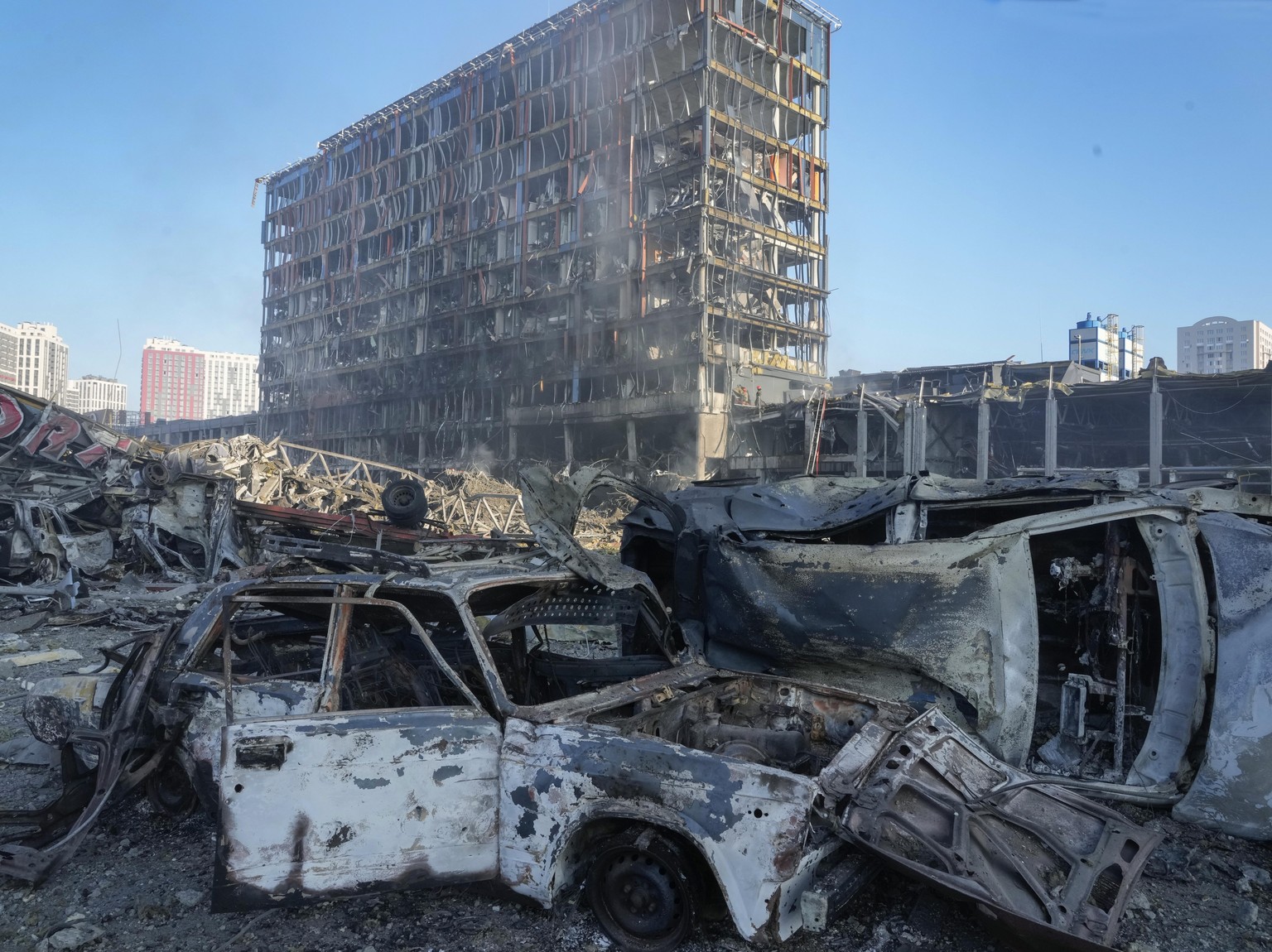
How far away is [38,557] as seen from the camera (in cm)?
1193

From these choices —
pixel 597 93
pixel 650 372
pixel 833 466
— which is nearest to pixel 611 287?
pixel 650 372

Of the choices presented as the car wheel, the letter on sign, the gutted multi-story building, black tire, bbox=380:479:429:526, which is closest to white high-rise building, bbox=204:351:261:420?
the gutted multi-story building

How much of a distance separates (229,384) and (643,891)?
118175 millimetres

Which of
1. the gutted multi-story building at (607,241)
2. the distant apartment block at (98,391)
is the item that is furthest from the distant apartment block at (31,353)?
the gutted multi-story building at (607,241)

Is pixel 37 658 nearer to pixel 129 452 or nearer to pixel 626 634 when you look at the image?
pixel 626 634

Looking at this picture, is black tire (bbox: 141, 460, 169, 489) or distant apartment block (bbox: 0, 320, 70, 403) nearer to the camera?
black tire (bbox: 141, 460, 169, 489)

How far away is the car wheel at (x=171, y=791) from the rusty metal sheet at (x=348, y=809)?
1313 millimetres

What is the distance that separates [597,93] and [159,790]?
3533cm

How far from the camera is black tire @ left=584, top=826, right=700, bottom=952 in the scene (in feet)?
9.04

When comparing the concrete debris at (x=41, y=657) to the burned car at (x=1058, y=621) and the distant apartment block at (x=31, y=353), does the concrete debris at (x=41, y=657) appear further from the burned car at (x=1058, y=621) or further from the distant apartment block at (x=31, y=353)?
the distant apartment block at (x=31, y=353)

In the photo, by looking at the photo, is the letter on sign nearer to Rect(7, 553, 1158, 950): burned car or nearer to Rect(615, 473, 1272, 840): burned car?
Rect(7, 553, 1158, 950): burned car

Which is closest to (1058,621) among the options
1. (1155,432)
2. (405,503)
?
(405,503)

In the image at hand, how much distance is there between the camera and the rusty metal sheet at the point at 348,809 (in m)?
2.80

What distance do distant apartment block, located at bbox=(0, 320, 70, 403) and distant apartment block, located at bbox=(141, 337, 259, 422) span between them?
32.4 metres
